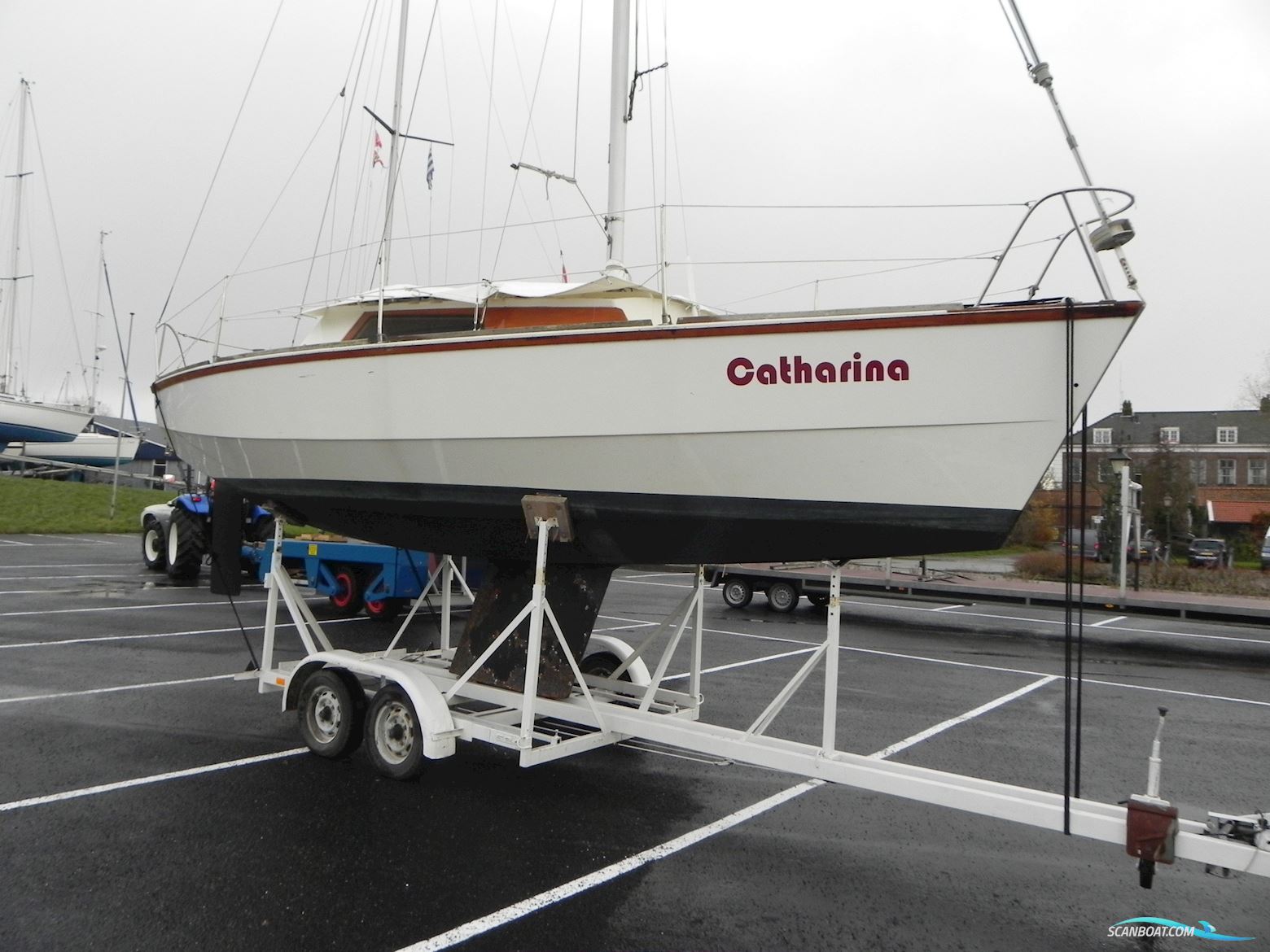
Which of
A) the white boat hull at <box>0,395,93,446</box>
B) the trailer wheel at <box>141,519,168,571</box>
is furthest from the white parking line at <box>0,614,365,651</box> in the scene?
the white boat hull at <box>0,395,93,446</box>

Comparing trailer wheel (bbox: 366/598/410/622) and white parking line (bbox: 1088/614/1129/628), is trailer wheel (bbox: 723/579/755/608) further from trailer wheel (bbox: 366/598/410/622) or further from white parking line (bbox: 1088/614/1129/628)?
trailer wheel (bbox: 366/598/410/622)

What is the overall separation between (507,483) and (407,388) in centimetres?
76

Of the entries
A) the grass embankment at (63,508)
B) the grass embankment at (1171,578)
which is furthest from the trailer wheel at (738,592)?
the grass embankment at (63,508)

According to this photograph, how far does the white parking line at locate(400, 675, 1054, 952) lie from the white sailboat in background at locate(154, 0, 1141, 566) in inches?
52.8

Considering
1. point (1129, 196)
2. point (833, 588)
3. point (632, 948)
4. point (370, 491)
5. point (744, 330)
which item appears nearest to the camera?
point (632, 948)

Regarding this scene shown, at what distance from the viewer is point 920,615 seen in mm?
14055

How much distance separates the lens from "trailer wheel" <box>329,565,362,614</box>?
445 inches

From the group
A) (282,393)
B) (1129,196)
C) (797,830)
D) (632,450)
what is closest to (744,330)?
(632,450)

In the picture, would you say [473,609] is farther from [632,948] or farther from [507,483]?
[632,948]

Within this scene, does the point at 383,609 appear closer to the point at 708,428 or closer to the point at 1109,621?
the point at 708,428

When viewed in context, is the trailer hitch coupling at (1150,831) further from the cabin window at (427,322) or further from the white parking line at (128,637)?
the white parking line at (128,637)

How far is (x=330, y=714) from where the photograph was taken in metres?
5.46

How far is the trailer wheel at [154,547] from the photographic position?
15.5 metres

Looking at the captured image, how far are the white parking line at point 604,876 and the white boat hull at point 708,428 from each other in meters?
1.37
